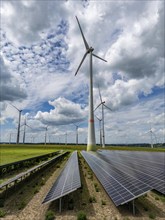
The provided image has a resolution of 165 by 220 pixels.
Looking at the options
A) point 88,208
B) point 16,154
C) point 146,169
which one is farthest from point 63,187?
point 16,154

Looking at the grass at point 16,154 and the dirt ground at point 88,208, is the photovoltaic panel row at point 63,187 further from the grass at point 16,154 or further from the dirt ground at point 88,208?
the grass at point 16,154

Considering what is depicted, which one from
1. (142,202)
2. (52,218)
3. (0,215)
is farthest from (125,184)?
(0,215)

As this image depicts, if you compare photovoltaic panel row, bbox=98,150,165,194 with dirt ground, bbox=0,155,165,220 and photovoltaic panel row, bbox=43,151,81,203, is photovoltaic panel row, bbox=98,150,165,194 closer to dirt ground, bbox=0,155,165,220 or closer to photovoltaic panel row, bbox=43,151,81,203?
dirt ground, bbox=0,155,165,220

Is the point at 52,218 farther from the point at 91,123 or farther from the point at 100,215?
the point at 91,123

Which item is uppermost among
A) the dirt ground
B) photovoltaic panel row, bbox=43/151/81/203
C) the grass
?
the grass

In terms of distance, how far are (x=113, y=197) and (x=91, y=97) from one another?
61531 millimetres

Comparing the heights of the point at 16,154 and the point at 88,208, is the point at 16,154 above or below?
above

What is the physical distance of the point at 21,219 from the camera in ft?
42.0

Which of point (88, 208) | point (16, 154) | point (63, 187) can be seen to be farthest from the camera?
point (16, 154)

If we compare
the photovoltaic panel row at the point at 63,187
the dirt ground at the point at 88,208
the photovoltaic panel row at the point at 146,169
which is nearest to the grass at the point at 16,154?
the photovoltaic panel row at the point at 63,187

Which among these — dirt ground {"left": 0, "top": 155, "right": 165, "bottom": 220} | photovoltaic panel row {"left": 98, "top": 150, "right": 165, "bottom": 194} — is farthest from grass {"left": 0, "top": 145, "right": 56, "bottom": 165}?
photovoltaic panel row {"left": 98, "top": 150, "right": 165, "bottom": 194}

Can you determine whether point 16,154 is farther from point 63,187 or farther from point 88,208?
point 88,208

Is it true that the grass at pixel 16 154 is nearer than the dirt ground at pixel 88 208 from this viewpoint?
No

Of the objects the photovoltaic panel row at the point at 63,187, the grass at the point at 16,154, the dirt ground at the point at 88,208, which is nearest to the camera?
the dirt ground at the point at 88,208
